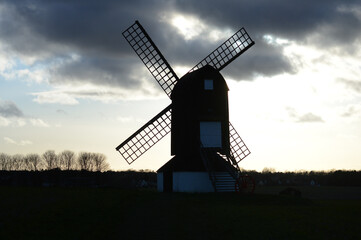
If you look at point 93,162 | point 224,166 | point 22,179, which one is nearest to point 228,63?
point 224,166

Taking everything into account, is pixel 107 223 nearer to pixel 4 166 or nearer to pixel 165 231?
pixel 165 231

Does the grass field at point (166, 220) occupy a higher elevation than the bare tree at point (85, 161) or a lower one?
lower

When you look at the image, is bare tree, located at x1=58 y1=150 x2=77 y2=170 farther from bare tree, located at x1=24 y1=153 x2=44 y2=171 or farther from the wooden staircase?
the wooden staircase

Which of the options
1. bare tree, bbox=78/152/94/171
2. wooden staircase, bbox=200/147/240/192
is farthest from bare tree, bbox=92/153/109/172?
wooden staircase, bbox=200/147/240/192

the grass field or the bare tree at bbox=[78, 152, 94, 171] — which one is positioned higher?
the bare tree at bbox=[78, 152, 94, 171]

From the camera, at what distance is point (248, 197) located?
2659cm

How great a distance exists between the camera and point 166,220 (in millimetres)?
17875

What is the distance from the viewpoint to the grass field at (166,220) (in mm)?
15031

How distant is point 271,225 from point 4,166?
10132 centimetres

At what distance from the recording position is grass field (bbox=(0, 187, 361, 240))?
1503cm

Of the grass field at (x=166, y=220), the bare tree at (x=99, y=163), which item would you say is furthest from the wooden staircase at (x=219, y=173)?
the bare tree at (x=99, y=163)

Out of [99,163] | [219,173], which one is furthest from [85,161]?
[219,173]

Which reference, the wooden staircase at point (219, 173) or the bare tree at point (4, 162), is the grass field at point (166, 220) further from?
the bare tree at point (4, 162)

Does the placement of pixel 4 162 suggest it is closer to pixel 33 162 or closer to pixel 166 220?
pixel 33 162
